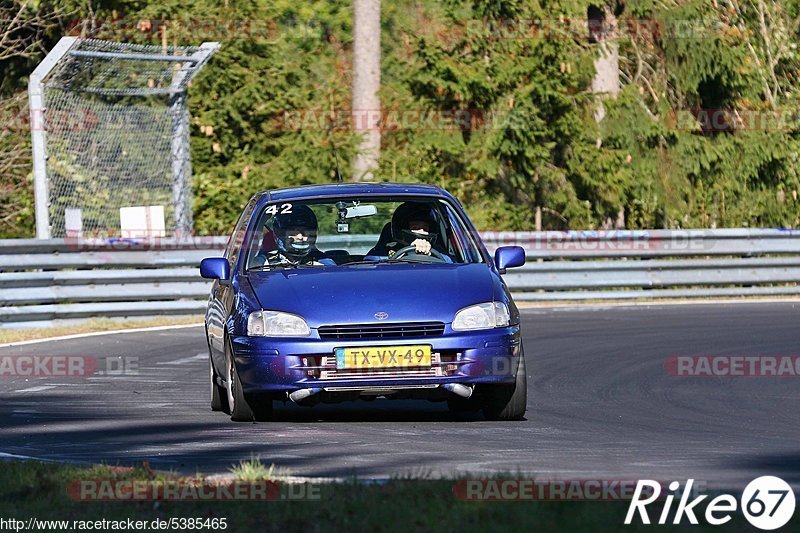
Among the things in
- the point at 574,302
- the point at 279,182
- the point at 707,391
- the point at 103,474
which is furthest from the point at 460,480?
the point at 279,182

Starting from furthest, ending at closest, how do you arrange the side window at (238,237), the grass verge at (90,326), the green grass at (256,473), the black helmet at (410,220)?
the grass verge at (90,326)
the side window at (238,237)
the black helmet at (410,220)
the green grass at (256,473)

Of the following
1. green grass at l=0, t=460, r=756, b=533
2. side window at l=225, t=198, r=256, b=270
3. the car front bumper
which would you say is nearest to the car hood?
the car front bumper

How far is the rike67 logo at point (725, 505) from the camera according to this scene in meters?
5.96

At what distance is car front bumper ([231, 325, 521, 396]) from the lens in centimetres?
932

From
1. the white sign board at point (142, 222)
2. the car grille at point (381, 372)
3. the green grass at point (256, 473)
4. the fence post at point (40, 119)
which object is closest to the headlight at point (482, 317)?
the car grille at point (381, 372)

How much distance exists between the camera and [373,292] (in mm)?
9516

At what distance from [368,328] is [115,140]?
12.6 m

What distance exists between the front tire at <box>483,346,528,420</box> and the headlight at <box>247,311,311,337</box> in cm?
121

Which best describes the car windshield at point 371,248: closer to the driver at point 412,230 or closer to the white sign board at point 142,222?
the driver at point 412,230

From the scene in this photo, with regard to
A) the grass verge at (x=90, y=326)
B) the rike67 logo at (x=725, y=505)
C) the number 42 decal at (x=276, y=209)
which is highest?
the number 42 decal at (x=276, y=209)

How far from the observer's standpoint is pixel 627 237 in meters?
22.0

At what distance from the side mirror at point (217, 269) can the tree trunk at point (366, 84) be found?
583 inches

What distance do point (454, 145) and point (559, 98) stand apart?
1832mm

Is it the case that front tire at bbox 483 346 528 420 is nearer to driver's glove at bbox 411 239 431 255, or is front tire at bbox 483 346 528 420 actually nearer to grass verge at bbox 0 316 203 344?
driver's glove at bbox 411 239 431 255
